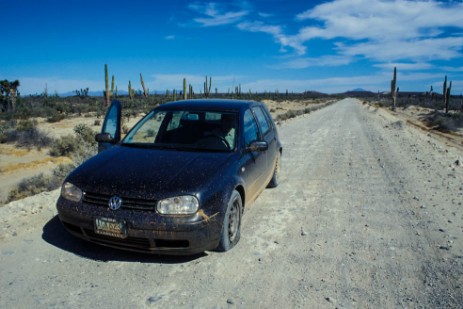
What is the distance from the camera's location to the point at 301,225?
4941 millimetres

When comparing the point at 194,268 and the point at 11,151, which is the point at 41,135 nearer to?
the point at 11,151

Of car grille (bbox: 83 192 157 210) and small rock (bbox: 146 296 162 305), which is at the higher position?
car grille (bbox: 83 192 157 210)

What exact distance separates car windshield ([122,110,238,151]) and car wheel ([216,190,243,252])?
708mm

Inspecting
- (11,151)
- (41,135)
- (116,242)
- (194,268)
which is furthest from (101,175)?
(41,135)

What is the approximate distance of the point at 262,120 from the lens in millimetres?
6160

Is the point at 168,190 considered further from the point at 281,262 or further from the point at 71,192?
the point at 281,262

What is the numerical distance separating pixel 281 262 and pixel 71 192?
7.37 ft

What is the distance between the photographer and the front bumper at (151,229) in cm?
345

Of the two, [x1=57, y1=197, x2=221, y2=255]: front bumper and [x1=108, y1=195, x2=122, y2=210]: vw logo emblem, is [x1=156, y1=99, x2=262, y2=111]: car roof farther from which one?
[x1=108, y1=195, x2=122, y2=210]: vw logo emblem

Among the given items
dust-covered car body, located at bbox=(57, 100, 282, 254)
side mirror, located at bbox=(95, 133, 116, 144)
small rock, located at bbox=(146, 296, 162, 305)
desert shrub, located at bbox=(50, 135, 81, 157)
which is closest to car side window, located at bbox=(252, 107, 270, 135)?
dust-covered car body, located at bbox=(57, 100, 282, 254)

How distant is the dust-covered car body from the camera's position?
3490 millimetres

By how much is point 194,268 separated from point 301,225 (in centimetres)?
178

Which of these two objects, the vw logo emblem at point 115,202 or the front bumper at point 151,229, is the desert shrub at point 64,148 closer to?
the front bumper at point 151,229

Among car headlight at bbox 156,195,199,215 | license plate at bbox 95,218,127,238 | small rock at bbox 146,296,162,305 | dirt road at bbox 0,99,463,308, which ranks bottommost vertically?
small rock at bbox 146,296,162,305
